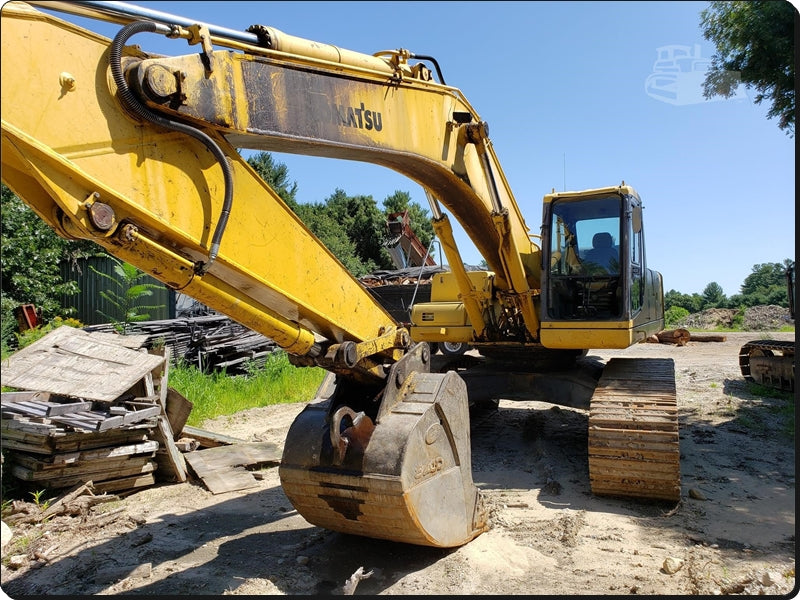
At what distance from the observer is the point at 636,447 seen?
16.3ft

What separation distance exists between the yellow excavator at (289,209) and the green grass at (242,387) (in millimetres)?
5029

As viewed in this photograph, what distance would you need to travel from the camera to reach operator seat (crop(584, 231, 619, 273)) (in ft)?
19.9

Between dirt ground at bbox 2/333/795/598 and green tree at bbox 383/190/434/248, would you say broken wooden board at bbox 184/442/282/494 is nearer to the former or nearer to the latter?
dirt ground at bbox 2/333/795/598

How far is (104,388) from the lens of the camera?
566 centimetres

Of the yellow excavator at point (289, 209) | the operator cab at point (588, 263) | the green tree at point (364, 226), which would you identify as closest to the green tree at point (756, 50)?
the operator cab at point (588, 263)

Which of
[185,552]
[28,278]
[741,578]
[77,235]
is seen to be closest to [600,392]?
[741,578]

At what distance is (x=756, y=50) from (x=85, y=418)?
29.5ft

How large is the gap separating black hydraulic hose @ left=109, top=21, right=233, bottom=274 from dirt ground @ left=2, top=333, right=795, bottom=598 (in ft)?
6.90

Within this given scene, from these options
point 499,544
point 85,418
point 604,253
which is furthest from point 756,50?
point 85,418

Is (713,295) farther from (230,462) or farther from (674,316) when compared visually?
(230,462)

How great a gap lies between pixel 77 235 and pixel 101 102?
0.55 meters

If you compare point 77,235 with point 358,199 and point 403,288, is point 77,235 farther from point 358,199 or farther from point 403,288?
point 358,199

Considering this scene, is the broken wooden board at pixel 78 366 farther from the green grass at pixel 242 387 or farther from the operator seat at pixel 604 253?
the operator seat at pixel 604 253

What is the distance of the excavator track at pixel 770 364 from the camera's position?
405 inches
